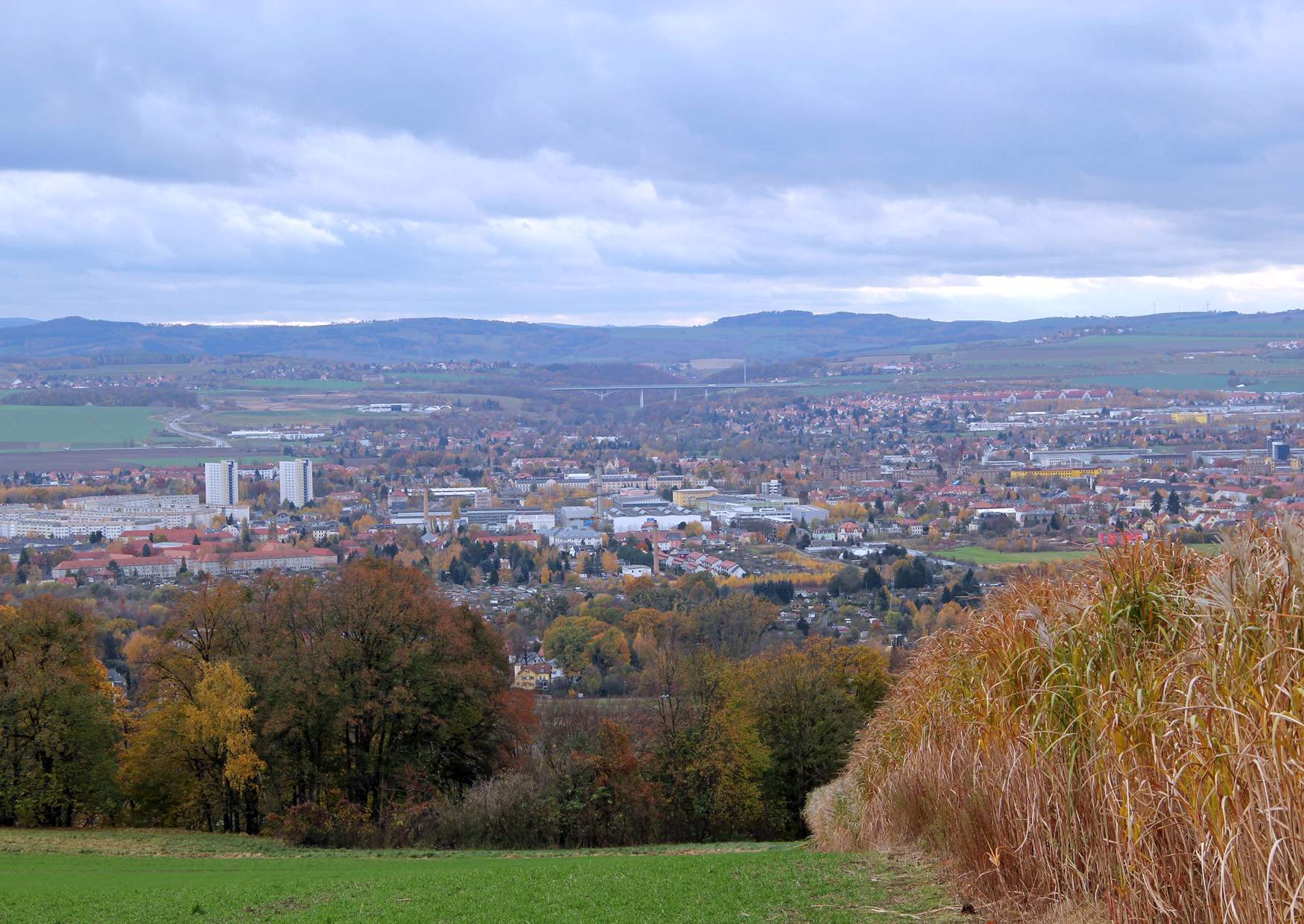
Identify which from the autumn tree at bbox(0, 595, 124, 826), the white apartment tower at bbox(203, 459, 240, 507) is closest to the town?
the white apartment tower at bbox(203, 459, 240, 507)

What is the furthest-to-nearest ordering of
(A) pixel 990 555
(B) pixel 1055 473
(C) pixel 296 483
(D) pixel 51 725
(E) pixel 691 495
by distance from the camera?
(C) pixel 296 483 → (E) pixel 691 495 → (B) pixel 1055 473 → (A) pixel 990 555 → (D) pixel 51 725

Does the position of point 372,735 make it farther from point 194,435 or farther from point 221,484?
point 194,435

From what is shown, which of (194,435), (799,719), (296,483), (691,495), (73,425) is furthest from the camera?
(194,435)

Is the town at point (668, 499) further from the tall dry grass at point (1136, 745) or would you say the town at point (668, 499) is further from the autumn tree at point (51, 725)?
the autumn tree at point (51, 725)

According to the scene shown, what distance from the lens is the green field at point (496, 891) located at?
820 centimetres

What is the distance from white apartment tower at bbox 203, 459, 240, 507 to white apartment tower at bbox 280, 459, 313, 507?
3.32 metres

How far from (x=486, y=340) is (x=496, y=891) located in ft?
595

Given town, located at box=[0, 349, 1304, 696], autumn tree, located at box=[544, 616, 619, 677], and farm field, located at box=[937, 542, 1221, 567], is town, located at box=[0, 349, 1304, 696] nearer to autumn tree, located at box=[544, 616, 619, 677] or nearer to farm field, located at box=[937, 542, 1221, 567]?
autumn tree, located at box=[544, 616, 619, 677]

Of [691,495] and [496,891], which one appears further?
[691,495]

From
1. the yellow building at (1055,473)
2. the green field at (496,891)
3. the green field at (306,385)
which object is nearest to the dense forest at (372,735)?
the green field at (496,891)

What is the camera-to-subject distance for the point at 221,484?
3469 inches

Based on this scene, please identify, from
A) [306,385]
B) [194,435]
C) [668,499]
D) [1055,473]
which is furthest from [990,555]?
[306,385]

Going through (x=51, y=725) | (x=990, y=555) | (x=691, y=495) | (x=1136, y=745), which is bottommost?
(x=691, y=495)

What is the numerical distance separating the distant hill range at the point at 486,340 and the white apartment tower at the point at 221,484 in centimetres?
7037
